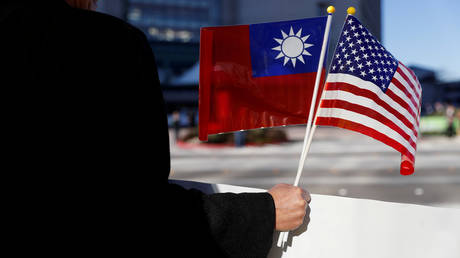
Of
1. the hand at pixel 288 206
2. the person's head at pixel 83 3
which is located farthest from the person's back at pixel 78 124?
the hand at pixel 288 206

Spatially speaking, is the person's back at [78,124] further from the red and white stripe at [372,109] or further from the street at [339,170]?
the street at [339,170]

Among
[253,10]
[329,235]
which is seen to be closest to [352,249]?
[329,235]

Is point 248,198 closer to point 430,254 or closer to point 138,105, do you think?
point 138,105

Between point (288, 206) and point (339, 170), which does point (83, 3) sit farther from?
point (339, 170)

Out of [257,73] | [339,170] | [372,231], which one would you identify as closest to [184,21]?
[339,170]

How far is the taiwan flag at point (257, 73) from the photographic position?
4.94 feet

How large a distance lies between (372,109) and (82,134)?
1.16 meters

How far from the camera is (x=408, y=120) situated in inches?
62.2

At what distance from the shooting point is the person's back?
0.70 metres

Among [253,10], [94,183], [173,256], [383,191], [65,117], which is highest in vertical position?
[253,10]

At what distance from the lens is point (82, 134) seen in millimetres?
711

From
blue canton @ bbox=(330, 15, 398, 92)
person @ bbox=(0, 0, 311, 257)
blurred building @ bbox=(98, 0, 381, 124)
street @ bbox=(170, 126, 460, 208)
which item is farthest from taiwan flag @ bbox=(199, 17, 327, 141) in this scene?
blurred building @ bbox=(98, 0, 381, 124)

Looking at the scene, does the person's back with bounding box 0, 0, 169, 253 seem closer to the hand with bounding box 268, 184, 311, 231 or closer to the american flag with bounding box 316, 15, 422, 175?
the hand with bounding box 268, 184, 311, 231

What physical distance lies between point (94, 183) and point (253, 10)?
4289cm
